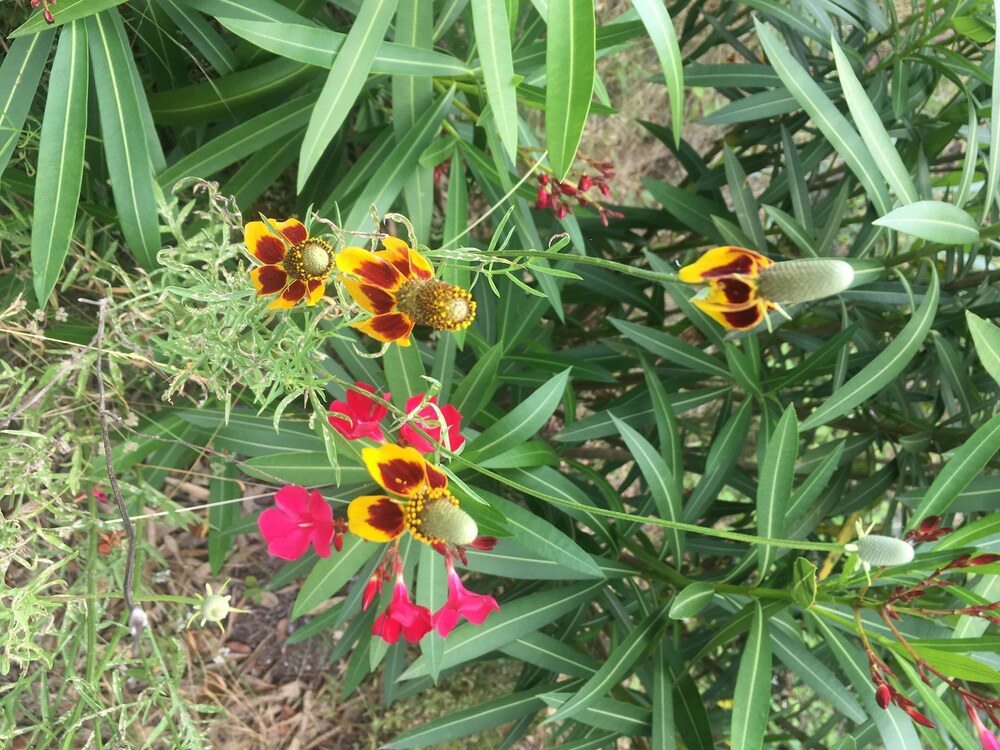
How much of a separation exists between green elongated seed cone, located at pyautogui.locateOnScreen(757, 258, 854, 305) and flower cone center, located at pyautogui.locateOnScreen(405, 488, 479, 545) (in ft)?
1.06

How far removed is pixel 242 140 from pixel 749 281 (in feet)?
2.63

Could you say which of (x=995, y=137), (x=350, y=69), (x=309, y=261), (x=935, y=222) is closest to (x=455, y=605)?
(x=309, y=261)

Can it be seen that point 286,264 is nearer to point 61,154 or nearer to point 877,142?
point 61,154

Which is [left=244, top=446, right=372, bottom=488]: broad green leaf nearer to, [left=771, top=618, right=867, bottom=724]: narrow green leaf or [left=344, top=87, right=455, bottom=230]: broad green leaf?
[left=344, top=87, right=455, bottom=230]: broad green leaf

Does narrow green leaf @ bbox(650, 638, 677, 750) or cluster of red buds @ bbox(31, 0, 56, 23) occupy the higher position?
cluster of red buds @ bbox(31, 0, 56, 23)

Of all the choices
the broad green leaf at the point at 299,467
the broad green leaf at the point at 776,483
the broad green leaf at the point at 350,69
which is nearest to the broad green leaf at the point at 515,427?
the broad green leaf at the point at 299,467

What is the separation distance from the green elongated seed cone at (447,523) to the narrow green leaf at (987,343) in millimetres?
724

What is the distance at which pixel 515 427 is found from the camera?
1.06m

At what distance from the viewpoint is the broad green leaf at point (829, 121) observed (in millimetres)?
1092

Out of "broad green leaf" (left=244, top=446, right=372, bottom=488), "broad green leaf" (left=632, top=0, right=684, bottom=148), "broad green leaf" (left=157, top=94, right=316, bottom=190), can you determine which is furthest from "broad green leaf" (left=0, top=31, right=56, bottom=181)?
"broad green leaf" (left=632, top=0, right=684, bottom=148)

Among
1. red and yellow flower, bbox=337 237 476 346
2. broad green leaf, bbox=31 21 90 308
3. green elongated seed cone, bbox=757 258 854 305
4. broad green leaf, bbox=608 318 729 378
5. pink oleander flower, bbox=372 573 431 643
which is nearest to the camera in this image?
green elongated seed cone, bbox=757 258 854 305

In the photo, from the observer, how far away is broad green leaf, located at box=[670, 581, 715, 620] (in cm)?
104

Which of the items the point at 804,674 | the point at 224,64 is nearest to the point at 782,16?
the point at 224,64

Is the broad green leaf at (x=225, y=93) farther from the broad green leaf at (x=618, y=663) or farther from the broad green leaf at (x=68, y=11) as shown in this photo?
the broad green leaf at (x=618, y=663)
